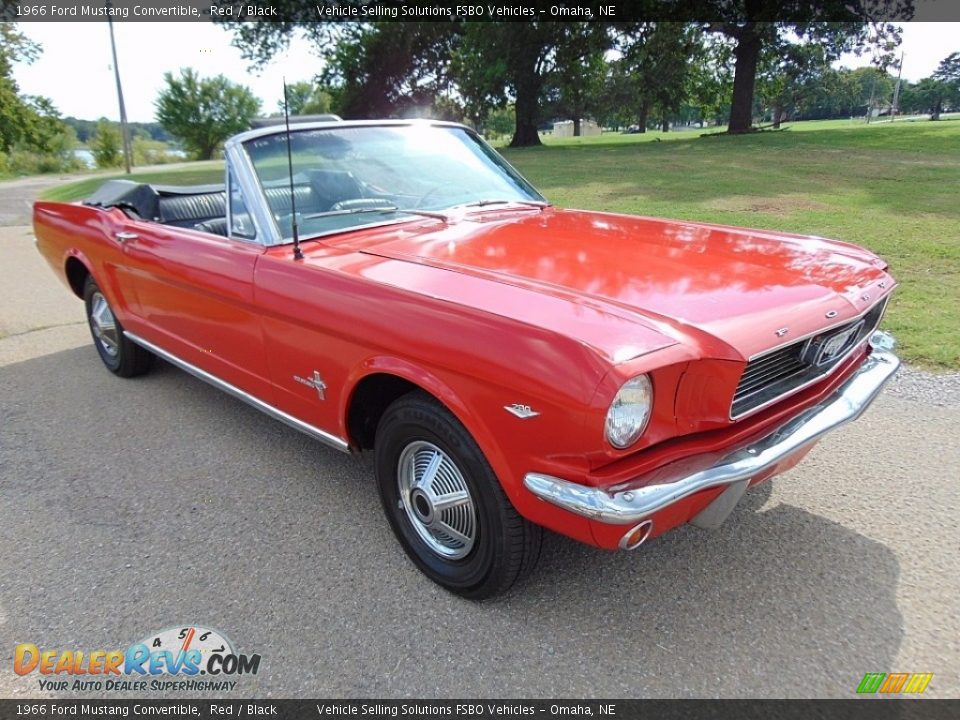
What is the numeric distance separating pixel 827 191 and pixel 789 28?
1636 cm

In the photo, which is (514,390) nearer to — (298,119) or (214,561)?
(214,561)

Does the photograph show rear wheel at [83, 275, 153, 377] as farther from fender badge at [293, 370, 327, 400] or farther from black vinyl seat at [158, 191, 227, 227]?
fender badge at [293, 370, 327, 400]

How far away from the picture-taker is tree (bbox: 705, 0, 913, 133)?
2417cm

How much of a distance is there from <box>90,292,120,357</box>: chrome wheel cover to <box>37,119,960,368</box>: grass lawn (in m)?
5.29

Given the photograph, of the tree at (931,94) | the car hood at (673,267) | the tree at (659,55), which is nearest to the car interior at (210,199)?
the car hood at (673,267)

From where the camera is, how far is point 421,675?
6.77 ft

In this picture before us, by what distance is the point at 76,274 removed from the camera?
4.95m

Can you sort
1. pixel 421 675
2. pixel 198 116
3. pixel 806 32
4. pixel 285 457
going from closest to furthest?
pixel 421 675 < pixel 285 457 < pixel 806 32 < pixel 198 116

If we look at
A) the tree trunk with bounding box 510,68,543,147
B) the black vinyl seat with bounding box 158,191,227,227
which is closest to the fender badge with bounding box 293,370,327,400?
the black vinyl seat with bounding box 158,191,227,227

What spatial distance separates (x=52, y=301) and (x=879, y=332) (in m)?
7.43

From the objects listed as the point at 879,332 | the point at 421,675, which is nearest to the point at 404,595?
the point at 421,675

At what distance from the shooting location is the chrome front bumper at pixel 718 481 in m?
1.80

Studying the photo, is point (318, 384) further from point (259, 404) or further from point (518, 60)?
point (518, 60)

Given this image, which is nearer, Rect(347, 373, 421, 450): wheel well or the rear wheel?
Rect(347, 373, 421, 450): wheel well
